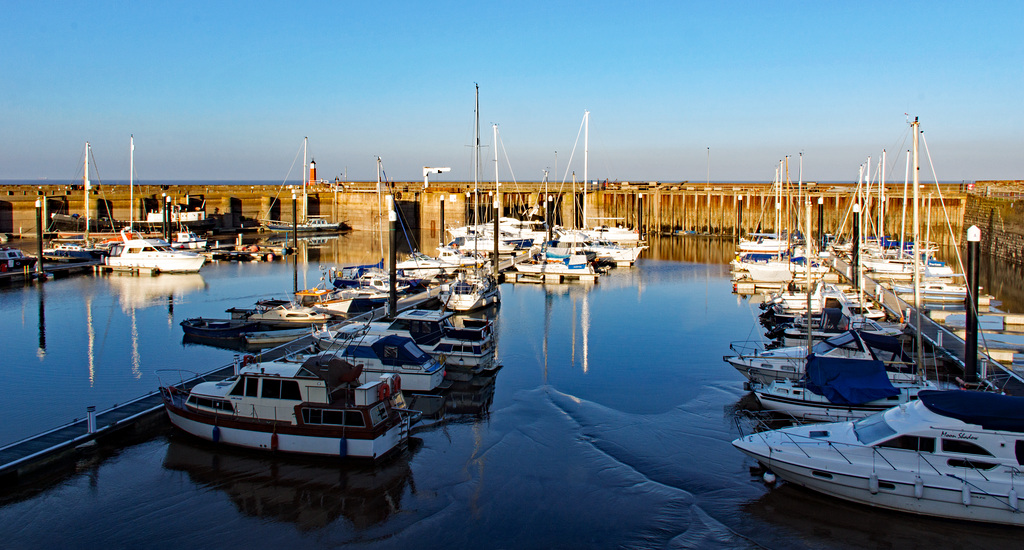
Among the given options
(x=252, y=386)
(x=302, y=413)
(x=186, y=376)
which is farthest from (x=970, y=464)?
(x=186, y=376)

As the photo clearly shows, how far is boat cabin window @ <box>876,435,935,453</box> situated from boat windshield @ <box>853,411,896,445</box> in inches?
5.3

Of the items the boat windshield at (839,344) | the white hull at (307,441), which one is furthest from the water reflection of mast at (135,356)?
the boat windshield at (839,344)

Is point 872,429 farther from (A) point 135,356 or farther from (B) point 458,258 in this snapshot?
(B) point 458,258

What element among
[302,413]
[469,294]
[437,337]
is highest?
[469,294]

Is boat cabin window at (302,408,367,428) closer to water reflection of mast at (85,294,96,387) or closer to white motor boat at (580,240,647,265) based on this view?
water reflection of mast at (85,294,96,387)

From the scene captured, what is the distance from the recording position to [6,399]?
69.9ft

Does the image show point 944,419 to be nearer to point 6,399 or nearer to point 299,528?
point 299,528

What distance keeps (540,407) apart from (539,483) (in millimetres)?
5085

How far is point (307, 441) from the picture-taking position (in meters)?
16.6

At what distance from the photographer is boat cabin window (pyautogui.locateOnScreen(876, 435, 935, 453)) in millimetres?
13773

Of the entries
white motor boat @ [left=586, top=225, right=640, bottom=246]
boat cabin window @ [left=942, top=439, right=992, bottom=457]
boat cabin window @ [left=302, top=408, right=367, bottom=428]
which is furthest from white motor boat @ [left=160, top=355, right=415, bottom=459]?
white motor boat @ [left=586, top=225, right=640, bottom=246]

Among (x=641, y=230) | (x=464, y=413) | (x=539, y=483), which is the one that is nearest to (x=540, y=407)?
(x=464, y=413)

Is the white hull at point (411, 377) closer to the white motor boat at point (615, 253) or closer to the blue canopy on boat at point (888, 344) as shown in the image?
the blue canopy on boat at point (888, 344)

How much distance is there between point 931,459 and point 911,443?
0.41 meters
